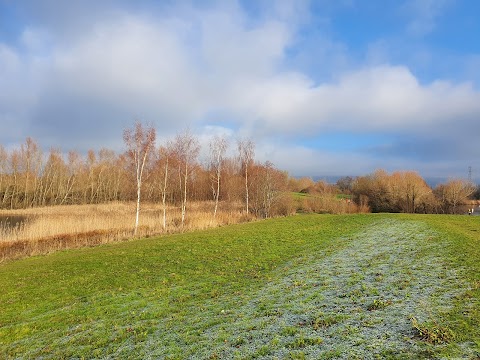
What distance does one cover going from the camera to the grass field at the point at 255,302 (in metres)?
5.20

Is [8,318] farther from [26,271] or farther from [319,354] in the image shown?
[319,354]

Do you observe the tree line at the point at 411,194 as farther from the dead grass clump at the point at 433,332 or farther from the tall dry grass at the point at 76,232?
the dead grass clump at the point at 433,332

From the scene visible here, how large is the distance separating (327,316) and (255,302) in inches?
84.6

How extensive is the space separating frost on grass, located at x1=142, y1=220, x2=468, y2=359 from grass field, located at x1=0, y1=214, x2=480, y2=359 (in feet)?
0.09

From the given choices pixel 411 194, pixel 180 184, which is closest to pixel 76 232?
pixel 180 184

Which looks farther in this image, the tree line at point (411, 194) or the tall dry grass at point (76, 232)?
the tree line at point (411, 194)

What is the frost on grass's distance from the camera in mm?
5008

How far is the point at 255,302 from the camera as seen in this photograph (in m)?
7.80

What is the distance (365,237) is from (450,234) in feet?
12.3

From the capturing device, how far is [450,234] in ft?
47.4

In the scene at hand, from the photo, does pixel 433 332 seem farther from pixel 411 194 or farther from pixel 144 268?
pixel 411 194

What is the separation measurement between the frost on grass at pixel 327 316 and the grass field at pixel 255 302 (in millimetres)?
27

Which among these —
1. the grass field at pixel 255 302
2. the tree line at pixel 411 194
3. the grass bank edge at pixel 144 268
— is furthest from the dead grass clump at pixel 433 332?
the tree line at pixel 411 194

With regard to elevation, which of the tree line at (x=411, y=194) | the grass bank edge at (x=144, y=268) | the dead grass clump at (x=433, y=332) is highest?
the tree line at (x=411, y=194)
